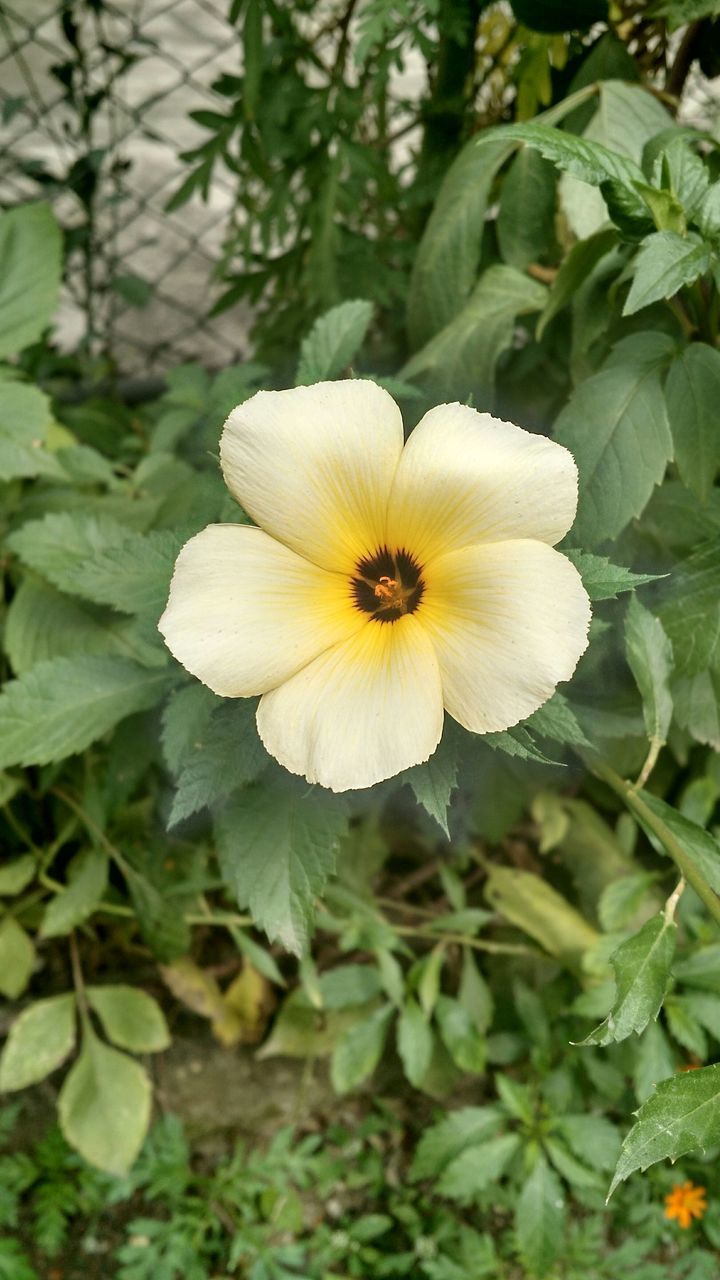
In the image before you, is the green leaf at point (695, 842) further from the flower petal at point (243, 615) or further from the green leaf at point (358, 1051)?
the green leaf at point (358, 1051)

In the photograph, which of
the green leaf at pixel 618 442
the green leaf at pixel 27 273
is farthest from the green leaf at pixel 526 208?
the green leaf at pixel 27 273

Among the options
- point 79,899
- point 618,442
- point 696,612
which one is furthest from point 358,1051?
point 618,442

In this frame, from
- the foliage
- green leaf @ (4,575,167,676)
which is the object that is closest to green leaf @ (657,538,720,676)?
the foliage

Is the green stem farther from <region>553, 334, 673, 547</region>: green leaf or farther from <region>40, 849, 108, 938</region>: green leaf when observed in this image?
<region>40, 849, 108, 938</region>: green leaf

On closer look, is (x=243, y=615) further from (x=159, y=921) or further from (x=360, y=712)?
(x=159, y=921)

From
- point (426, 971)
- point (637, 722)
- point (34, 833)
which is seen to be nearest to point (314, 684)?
point (637, 722)

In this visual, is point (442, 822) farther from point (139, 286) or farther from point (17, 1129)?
point (139, 286)
